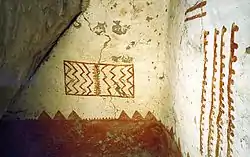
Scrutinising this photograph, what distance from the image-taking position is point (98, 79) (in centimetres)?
217

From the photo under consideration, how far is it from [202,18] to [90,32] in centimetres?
85

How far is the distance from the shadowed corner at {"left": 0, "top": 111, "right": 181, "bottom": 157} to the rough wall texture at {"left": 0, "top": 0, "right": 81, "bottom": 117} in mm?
354

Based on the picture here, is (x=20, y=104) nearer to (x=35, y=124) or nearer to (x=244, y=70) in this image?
(x=35, y=124)

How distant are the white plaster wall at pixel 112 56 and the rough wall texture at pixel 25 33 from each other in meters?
0.11

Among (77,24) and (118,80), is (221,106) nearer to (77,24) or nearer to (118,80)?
(118,80)

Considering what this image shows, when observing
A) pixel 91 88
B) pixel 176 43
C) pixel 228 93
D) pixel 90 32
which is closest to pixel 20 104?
pixel 91 88

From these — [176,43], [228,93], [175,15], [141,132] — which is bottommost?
[141,132]

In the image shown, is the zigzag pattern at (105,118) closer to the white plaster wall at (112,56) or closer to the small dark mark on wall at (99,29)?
the white plaster wall at (112,56)

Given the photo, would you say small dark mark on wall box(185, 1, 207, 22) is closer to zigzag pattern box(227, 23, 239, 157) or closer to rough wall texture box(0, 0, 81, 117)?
zigzag pattern box(227, 23, 239, 157)

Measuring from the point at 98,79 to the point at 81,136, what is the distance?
0.34m

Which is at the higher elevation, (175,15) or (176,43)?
(175,15)

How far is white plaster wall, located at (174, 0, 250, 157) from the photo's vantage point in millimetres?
1025

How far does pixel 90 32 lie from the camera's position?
213 cm

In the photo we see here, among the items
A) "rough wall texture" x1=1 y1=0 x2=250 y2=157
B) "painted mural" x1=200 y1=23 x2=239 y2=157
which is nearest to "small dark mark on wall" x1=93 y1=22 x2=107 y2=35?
"rough wall texture" x1=1 y1=0 x2=250 y2=157
